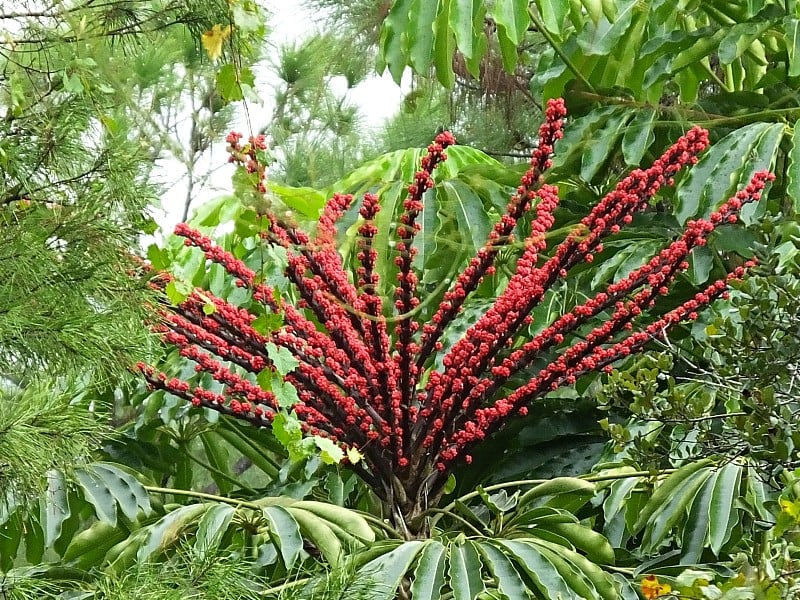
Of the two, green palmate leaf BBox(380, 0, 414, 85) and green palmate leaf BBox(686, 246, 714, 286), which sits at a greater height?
green palmate leaf BBox(380, 0, 414, 85)

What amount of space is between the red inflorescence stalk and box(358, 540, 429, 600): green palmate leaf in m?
0.17

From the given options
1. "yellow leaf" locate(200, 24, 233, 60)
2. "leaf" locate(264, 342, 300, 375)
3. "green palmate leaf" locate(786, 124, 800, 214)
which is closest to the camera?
"yellow leaf" locate(200, 24, 233, 60)

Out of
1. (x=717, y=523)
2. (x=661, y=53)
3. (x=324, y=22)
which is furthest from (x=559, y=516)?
(x=324, y=22)

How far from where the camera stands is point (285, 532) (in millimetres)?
1208

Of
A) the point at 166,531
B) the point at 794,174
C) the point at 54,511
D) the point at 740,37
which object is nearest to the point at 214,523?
the point at 166,531

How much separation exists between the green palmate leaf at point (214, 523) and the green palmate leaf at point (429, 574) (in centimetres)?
23

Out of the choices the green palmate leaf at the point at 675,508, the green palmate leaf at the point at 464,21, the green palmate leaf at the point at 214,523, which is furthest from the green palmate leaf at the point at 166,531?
the green palmate leaf at the point at 464,21

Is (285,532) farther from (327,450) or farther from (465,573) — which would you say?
(465,573)

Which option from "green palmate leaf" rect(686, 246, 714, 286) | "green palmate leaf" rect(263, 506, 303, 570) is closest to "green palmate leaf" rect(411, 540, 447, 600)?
"green palmate leaf" rect(263, 506, 303, 570)

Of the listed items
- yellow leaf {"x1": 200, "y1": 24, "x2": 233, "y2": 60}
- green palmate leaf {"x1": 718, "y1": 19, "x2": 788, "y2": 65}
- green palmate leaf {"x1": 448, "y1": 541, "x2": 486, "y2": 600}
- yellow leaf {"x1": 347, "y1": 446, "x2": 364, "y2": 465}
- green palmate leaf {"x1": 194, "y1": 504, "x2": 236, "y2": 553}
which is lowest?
green palmate leaf {"x1": 448, "y1": 541, "x2": 486, "y2": 600}

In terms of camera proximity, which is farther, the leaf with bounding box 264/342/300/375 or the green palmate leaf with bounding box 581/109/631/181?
the green palmate leaf with bounding box 581/109/631/181

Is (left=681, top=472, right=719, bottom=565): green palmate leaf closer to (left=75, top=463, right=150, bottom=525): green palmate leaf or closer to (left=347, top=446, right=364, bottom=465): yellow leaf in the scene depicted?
A: (left=347, top=446, right=364, bottom=465): yellow leaf

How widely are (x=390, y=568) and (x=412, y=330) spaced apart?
12.3 inches

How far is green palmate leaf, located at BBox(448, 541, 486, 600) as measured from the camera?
44.9 inches
